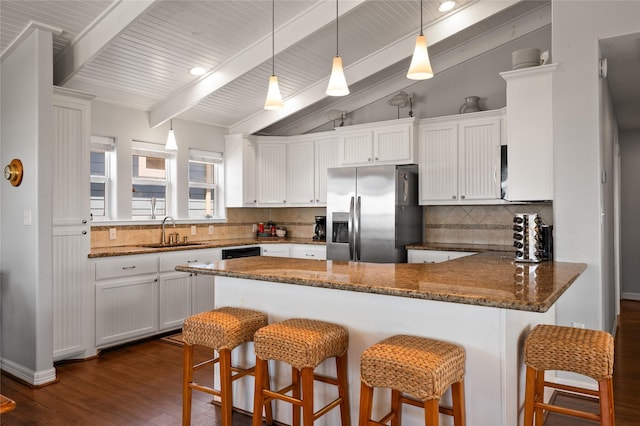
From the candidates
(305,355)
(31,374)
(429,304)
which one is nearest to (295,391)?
(305,355)

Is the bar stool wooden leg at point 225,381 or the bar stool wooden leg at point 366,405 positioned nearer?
the bar stool wooden leg at point 366,405

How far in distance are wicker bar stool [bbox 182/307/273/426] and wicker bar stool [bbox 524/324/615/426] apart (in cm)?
140

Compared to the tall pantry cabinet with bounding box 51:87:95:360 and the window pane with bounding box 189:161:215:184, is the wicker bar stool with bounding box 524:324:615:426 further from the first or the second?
the window pane with bounding box 189:161:215:184

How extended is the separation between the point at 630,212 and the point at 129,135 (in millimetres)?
6483

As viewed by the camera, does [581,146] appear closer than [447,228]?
Yes

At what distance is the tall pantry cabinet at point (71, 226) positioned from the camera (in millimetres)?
3666

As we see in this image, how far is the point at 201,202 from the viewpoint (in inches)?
224

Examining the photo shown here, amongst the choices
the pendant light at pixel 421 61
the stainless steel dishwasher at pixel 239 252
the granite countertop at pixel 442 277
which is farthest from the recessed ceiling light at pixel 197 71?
the pendant light at pixel 421 61

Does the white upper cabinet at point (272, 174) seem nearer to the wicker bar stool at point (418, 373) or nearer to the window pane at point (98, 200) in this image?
the window pane at point (98, 200)

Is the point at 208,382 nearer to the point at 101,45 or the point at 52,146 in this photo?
the point at 52,146

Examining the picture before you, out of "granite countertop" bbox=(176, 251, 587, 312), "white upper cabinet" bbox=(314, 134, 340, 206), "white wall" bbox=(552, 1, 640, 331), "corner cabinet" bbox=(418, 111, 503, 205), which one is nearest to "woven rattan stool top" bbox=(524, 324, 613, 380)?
"granite countertop" bbox=(176, 251, 587, 312)

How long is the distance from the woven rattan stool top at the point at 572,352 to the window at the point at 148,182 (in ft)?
13.5

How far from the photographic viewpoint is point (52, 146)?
3.60 metres

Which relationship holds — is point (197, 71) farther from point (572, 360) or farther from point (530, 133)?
point (572, 360)
